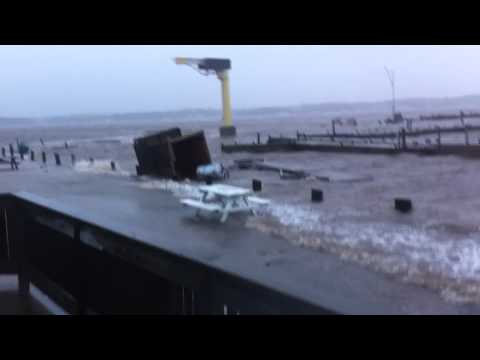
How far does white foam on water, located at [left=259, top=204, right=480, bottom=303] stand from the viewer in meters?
5.32

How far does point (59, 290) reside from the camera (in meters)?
9.21

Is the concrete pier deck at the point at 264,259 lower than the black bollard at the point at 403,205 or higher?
higher

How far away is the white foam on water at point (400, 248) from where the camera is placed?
17.4ft

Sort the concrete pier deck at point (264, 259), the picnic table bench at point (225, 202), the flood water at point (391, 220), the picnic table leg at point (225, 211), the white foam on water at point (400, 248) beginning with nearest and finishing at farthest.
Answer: the concrete pier deck at point (264, 259) → the white foam on water at point (400, 248) → the flood water at point (391, 220) → the picnic table leg at point (225, 211) → the picnic table bench at point (225, 202)

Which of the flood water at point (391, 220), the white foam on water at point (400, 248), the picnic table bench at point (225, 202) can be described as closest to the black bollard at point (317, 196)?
the flood water at point (391, 220)

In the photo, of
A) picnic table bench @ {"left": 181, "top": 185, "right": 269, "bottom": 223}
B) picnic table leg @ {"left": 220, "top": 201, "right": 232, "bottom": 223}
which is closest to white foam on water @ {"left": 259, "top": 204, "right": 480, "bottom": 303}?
picnic table bench @ {"left": 181, "top": 185, "right": 269, "bottom": 223}

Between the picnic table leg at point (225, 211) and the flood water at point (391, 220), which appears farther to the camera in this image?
the picnic table leg at point (225, 211)

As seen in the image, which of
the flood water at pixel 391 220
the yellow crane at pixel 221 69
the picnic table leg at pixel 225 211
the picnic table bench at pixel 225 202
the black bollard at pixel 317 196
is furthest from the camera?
the yellow crane at pixel 221 69

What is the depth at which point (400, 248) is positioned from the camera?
270 inches

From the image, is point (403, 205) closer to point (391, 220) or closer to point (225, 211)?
point (391, 220)

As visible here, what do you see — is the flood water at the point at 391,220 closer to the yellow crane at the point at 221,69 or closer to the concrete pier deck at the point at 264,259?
the concrete pier deck at the point at 264,259

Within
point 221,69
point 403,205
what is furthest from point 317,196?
point 221,69
